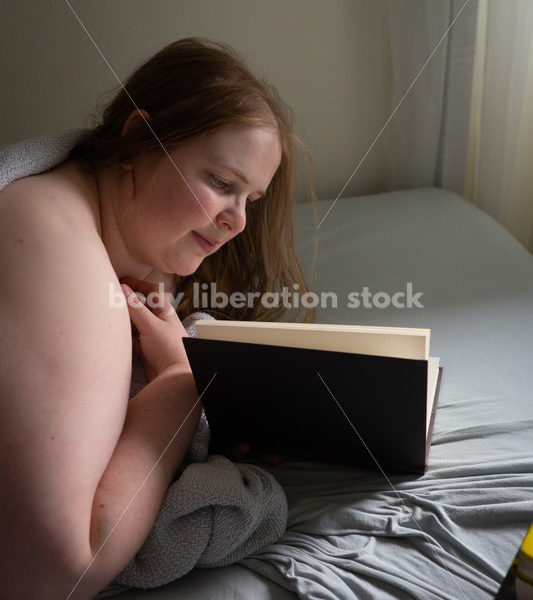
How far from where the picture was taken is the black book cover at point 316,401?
665 millimetres

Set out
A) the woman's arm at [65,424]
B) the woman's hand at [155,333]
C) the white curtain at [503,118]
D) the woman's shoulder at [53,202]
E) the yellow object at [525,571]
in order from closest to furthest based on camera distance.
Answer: the yellow object at [525,571] → the woman's arm at [65,424] → the woman's shoulder at [53,202] → the woman's hand at [155,333] → the white curtain at [503,118]

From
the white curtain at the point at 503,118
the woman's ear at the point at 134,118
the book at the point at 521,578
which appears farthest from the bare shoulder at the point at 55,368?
the white curtain at the point at 503,118

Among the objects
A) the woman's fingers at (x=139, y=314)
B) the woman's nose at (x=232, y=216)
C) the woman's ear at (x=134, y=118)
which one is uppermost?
the woman's ear at (x=134, y=118)

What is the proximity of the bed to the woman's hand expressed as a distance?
0.19 metres

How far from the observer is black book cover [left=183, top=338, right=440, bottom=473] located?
26.2 inches

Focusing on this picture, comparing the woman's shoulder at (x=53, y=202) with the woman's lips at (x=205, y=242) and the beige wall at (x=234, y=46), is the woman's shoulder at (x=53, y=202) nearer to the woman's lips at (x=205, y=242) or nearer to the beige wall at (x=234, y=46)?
the woman's lips at (x=205, y=242)

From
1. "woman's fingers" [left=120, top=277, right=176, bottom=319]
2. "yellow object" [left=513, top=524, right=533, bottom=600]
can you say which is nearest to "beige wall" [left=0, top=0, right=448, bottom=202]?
"woman's fingers" [left=120, top=277, right=176, bottom=319]

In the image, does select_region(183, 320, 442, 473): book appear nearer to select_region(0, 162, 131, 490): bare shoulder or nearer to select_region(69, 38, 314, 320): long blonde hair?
select_region(0, 162, 131, 490): bare shoulder

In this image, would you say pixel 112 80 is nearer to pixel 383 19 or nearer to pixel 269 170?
pixel 383 19

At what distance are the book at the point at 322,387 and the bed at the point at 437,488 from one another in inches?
1.3

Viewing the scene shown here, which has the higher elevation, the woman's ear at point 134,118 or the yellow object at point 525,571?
the woman's ear at point 134,118

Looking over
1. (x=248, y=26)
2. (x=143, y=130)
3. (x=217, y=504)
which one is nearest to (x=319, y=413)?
(x=217, y=504)

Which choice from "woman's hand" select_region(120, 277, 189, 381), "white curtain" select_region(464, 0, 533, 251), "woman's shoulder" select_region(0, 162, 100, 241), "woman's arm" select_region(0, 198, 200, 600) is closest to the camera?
"woman's arm" select_region(0, 198, 200, 600)

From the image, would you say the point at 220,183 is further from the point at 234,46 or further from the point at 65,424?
the point at 234,46
